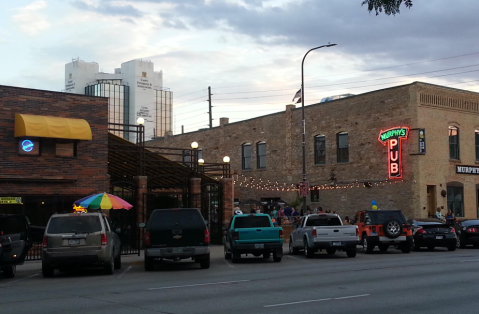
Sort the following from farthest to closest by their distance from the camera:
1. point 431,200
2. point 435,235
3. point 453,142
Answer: point 453,142, point 431,200, point 435,235

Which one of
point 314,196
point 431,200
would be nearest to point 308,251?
point 431,200

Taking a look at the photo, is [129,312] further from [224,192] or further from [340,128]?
[340,128]

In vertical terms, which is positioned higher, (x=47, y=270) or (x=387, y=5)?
(x=387, y=5)

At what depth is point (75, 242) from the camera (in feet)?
55.0

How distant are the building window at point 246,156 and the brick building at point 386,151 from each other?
261cm

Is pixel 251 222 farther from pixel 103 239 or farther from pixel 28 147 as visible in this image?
pixel 28 147

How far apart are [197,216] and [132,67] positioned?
14155 centimetres

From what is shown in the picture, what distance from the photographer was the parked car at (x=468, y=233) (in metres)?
26.9

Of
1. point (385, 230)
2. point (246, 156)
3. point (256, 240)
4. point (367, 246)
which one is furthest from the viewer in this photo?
point (246, 156)

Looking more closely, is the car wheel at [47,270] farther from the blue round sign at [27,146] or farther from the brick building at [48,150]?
the blue round sign at [27,146]

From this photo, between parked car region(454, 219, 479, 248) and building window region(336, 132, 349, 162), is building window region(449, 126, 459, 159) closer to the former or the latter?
building window region(336, 132, 349, 162)

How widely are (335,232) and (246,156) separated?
26444 millimetres

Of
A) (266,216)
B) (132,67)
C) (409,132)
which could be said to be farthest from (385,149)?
(132,67)

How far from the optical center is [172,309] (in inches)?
418
